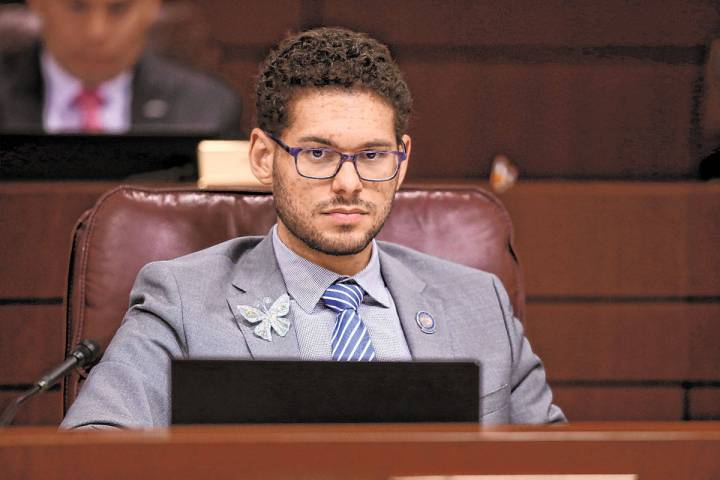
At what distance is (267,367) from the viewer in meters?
0.91

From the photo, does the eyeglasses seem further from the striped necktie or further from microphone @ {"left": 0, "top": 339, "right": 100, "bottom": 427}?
microphone @ {"left": 0, "top": 339, "right": 100, "bottom": 427}

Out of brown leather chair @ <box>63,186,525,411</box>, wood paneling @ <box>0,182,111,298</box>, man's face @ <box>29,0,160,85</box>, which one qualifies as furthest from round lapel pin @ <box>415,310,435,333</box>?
man's face @ <box>29,0,160,85</box>

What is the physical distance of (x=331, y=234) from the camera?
1528 mm

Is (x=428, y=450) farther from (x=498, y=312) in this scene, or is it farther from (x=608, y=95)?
(x=608, y=95)

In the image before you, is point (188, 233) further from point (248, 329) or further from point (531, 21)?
point (531, 21)

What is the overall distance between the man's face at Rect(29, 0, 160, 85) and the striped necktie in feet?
7.24

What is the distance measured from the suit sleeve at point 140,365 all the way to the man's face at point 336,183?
240mm

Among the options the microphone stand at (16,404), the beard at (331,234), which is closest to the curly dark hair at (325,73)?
the beard at (331,234)

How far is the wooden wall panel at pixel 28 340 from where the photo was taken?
2.71 metres

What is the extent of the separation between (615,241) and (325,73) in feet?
5.29

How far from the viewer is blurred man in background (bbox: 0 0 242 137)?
11.5 feet

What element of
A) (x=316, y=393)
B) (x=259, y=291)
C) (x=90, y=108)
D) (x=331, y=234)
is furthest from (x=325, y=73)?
(x=90, y=108)

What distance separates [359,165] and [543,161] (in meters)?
2.51

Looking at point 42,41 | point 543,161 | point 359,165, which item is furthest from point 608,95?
point 359,165
